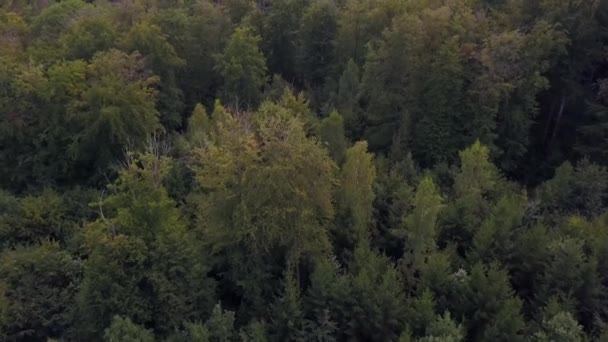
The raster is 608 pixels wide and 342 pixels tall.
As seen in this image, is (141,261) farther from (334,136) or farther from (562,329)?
(562,329)

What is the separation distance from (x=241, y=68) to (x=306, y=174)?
20546 mm

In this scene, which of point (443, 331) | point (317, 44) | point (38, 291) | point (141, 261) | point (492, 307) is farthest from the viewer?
point (317, 44)

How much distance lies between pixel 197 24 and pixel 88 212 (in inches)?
741

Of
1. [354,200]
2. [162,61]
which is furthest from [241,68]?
[354,200]

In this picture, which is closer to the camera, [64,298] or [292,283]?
[292,283]

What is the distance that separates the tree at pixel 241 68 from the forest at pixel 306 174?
166 mm

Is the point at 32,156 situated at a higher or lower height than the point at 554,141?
lower

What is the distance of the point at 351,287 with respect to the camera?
25969mm

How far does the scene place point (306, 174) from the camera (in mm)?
24500

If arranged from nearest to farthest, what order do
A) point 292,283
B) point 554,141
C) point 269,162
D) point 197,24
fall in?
point 269,162 < point 292,283 < point 554,141 < point 197,24

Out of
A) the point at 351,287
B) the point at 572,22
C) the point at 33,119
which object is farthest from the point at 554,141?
the point at 33,119

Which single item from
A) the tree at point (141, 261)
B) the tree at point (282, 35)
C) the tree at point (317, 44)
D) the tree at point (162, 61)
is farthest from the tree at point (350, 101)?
the tree at point (141, 261)

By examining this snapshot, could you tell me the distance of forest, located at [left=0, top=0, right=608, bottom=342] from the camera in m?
24.5

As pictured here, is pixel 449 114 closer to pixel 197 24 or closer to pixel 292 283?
pixel 292 283
